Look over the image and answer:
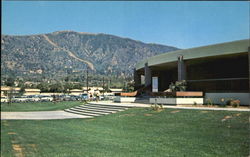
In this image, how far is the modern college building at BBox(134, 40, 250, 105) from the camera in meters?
13.7

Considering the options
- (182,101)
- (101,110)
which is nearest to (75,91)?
(101,110)

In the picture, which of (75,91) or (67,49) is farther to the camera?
(75,91)

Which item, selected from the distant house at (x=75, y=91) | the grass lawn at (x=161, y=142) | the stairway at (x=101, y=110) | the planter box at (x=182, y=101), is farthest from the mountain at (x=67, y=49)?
the distant house at (x=75, y=91)

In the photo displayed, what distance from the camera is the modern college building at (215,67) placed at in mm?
13658

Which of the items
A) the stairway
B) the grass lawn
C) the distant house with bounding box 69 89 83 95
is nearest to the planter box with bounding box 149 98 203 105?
the stairway

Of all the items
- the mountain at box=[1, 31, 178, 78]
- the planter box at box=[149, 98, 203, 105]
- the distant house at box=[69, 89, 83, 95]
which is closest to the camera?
the mountain at box=[1, 31, 178, 78]

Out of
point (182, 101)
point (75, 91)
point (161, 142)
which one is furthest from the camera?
point (75, 91)

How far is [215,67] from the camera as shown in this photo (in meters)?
19.7

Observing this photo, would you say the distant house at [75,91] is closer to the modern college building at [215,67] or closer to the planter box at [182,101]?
the modern college building at [215,67]

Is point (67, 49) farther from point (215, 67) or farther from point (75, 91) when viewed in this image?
point (75, 91)

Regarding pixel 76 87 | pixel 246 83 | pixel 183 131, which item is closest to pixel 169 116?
pixel 183 131

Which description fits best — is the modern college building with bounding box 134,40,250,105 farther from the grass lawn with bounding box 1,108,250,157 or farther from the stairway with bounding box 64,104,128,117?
the stairway with bounding box 64,104,128,117

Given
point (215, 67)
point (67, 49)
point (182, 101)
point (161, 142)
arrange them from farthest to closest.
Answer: point (215, 67)
point (182, 101)
point (67, 49)
point (161, 142)

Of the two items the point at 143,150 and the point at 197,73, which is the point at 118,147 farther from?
the point at 197,73
